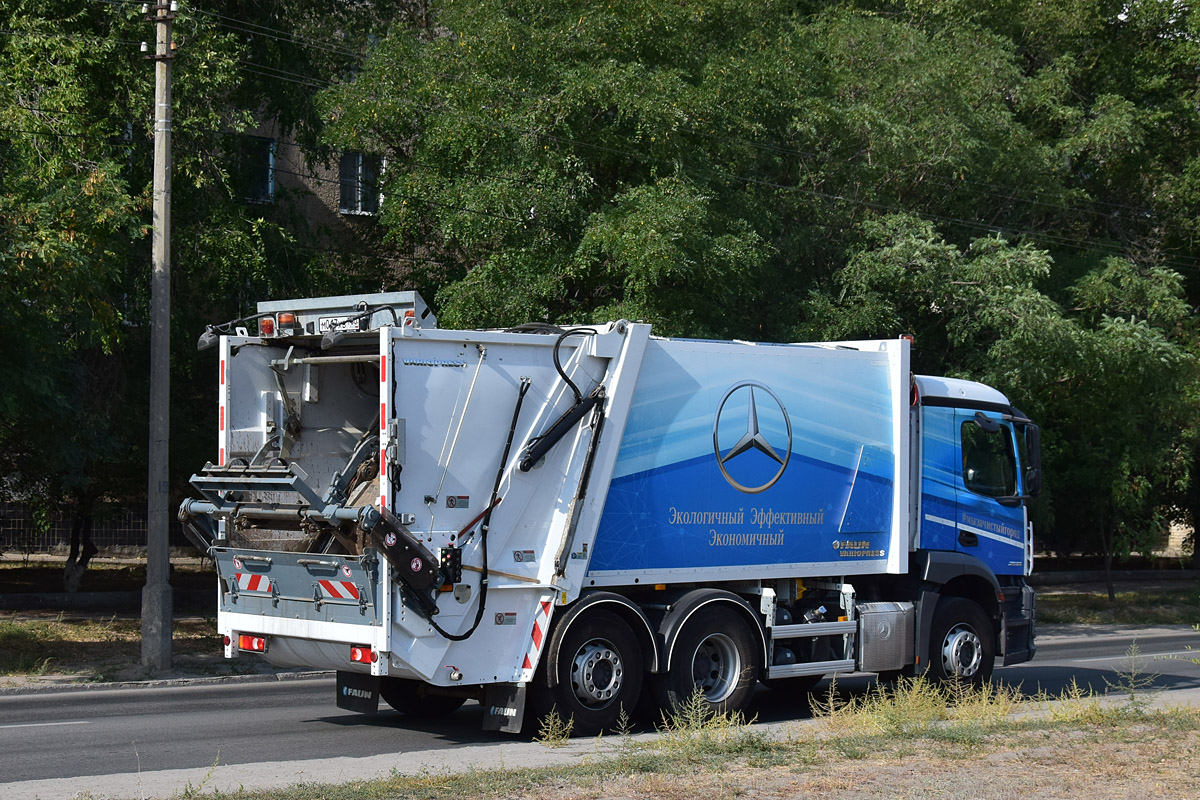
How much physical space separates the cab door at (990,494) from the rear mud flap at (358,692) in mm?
5865

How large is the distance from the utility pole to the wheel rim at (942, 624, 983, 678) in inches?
352

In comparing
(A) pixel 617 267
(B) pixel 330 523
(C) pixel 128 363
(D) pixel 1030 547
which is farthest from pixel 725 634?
(C) pixel 128 363

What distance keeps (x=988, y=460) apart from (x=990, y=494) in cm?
34

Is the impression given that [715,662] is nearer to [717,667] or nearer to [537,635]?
[717,667]

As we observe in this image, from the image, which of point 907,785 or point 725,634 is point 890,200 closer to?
point 725,634

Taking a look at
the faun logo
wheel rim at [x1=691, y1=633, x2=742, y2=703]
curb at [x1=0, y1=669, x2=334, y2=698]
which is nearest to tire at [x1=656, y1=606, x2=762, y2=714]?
wheel rim at [x1=691, y1=633, x2=742, y2=703]

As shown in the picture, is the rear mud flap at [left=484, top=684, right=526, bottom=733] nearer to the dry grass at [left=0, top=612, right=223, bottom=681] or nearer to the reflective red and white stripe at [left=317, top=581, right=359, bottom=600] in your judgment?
the reflective red and white stripe at [left=317, top=581, right=359, bottom=600]

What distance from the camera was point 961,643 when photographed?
1246 centimetres

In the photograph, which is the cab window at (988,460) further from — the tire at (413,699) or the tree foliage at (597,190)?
the tire at (413,699)

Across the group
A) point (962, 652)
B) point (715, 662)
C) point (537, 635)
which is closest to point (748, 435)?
point (715, 662)

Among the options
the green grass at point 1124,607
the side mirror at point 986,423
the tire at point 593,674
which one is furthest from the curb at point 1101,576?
the tire at point 593,674

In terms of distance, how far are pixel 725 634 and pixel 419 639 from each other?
2.83 meters

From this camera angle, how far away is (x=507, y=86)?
59.6 ft

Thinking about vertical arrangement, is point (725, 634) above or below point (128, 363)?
below
